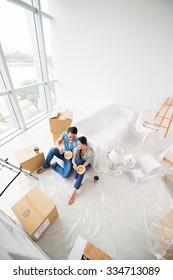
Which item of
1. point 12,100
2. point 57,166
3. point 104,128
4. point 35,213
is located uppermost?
point 12,100

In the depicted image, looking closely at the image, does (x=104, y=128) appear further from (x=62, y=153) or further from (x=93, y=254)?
(x=93, y=254)

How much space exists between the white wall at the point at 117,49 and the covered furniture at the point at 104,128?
330mm

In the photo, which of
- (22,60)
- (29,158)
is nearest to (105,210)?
(29,158)

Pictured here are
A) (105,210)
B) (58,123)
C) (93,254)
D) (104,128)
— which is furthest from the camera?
(104,128)

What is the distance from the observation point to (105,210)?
1.32 metres

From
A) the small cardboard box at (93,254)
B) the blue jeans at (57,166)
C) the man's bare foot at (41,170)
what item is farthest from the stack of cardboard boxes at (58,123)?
the small cardboard box at (93,254)

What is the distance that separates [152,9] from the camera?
176 cm

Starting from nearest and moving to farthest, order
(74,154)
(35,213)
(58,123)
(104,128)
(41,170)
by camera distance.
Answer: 1. (35,213)
2. (74,154)
3. (41,170)
4. (58,123)
5. (104,128)

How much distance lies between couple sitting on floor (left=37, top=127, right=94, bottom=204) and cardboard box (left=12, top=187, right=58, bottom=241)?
33cm

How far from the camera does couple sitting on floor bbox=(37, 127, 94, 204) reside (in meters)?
1.38

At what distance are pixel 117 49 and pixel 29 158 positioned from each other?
8.55 ft

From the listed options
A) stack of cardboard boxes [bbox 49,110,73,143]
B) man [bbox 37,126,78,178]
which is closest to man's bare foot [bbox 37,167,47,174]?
man [bbox 37,126,78,178]

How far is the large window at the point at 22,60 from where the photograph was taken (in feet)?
6.09
